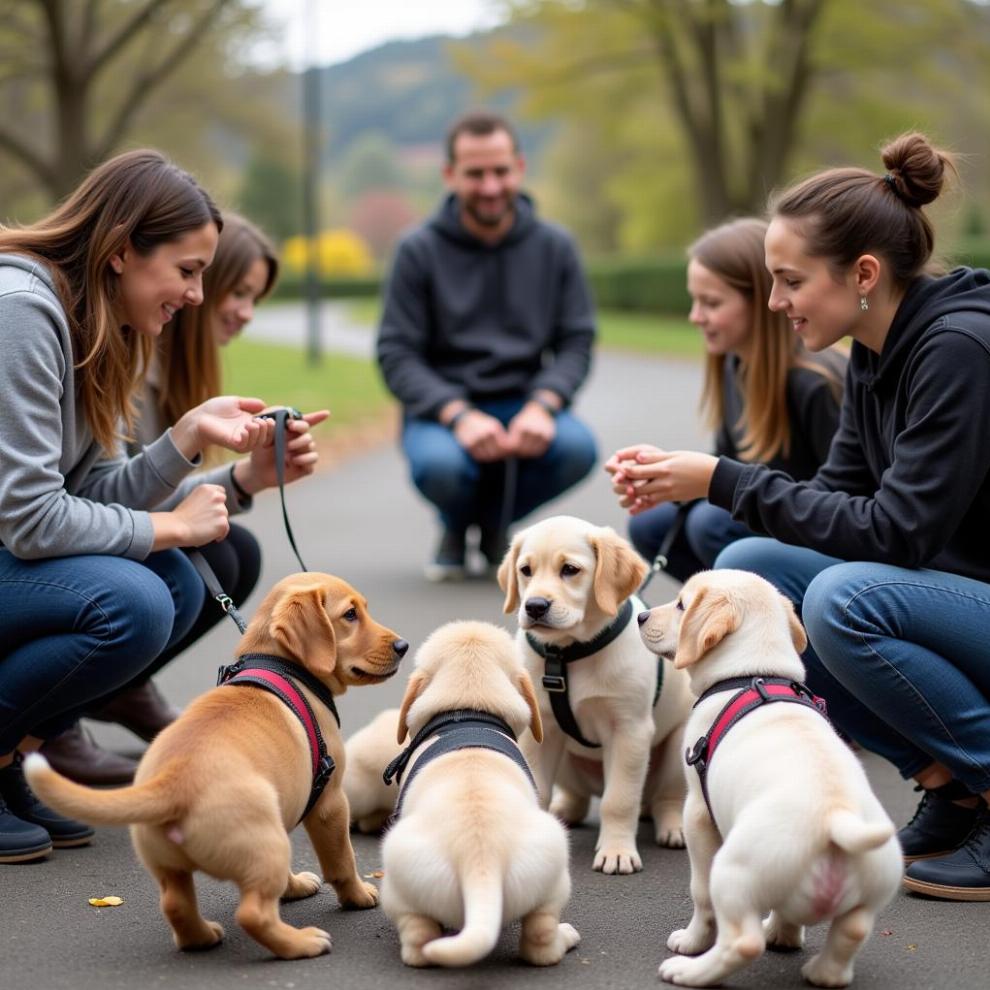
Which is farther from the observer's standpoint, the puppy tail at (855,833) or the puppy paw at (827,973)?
the puppy paw at (827,973)

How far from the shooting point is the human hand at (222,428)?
15.1 ft

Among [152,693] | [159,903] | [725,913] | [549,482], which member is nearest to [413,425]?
[549,482]

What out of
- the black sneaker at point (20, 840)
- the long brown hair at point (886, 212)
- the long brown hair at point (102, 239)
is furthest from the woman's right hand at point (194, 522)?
the long brown hair at point (886, 212)

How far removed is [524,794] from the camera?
3.39 metres

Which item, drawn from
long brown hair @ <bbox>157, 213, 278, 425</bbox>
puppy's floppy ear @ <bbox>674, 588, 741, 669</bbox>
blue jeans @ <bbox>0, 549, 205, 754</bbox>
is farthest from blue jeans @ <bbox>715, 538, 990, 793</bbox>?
long brown hair @ <bbox>157, 213, 278, 425</bbox>

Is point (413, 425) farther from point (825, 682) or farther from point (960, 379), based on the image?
point (960, 379)

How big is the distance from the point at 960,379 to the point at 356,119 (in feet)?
507

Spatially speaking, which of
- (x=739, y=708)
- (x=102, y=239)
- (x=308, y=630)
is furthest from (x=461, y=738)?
(x=102, y=239)

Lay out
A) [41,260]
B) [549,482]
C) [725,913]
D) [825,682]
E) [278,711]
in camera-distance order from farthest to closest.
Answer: [549,482] → [825,682] → [41,260] → [278,711] → [725,913]

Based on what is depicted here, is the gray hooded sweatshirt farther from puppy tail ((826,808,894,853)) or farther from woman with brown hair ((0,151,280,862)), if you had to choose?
puppy tail ((826,808,894,853))

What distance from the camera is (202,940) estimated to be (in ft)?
11.4

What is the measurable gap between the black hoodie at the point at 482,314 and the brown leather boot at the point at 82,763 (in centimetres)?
387

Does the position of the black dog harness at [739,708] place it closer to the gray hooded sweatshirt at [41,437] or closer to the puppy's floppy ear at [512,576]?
the puppy's floppy ear at [512,576]

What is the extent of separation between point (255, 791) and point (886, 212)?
2.33 meters
